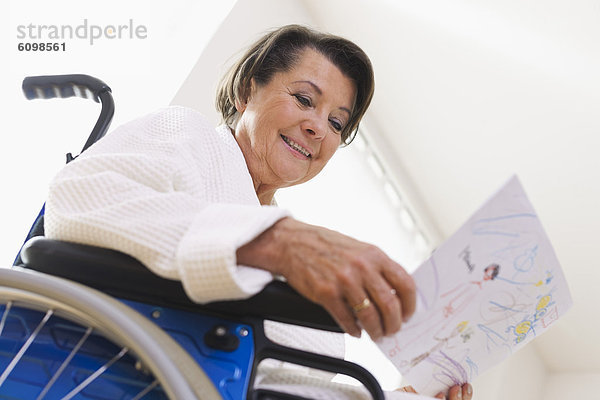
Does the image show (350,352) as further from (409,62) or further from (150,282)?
(150,282)

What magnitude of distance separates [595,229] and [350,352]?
108 centimetres

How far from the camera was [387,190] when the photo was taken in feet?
9.42

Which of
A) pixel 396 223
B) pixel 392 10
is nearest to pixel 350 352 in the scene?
pixel 396 223

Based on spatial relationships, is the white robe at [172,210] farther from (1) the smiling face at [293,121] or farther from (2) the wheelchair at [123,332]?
(1) the smiling face at [293,121]

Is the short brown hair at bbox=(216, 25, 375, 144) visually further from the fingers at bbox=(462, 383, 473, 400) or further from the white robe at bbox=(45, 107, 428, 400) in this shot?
the fingers at bbox=(462, 383, 473, 400)

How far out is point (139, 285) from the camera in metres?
0.61

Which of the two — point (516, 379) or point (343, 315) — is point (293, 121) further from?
point (516, 379)

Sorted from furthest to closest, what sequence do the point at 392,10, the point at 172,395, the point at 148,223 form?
1. the point at 392,10
2. the point at 148,223
3. the point at 172,395

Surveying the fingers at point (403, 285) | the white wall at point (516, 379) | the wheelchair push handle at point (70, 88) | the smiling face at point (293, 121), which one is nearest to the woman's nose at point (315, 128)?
the smiling face at point (293, 121)

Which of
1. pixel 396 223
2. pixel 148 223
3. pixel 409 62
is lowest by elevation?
pixel 148 223

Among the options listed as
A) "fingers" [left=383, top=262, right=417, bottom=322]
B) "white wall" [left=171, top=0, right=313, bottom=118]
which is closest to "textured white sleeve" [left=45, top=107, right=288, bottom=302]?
"fingers" [left=383, top=262, right=417, bottom=322]

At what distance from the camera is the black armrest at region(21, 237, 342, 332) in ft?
1.87

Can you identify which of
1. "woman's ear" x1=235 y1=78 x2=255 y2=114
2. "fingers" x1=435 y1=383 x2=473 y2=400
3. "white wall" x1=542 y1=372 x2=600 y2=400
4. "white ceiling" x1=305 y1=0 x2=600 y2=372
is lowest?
"fingers" x1=435 y1=383 x2=473 y2=400

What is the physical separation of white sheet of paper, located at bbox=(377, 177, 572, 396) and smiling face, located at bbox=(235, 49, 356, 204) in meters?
0.60
